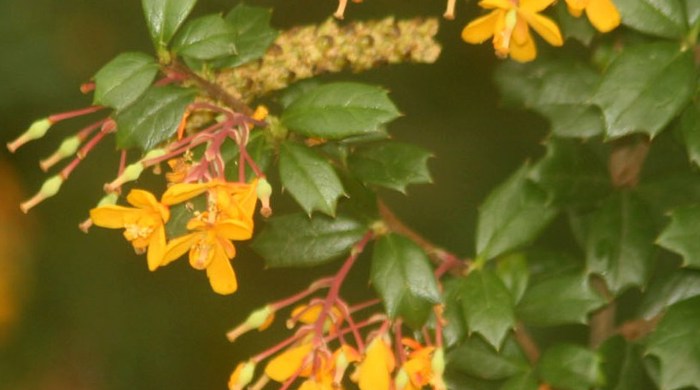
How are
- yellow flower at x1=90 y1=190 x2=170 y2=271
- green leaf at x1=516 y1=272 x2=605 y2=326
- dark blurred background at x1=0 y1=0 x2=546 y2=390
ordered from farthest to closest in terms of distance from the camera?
dark blurred background at x1=0 y1=0 x2=546 y2=390, green leaf at x1=516 y1=272 x2=605 y2=326, yellow flower at x1=90 y1=190 x2=170 y2=271

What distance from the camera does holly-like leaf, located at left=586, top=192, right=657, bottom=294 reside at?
5.13 feet

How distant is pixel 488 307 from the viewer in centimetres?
144

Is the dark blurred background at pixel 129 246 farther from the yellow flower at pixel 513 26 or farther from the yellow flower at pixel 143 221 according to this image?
the yellow flower at pixel 143 221

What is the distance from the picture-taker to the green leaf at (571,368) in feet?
4.75

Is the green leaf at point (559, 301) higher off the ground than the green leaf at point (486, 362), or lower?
higher

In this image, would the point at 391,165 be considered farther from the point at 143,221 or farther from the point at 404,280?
the point at 143,221

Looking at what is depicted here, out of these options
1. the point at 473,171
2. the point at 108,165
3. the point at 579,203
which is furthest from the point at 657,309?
the point at 108,165

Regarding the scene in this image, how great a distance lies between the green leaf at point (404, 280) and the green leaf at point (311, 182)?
0.14 meters

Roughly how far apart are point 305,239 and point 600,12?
19.0 inches

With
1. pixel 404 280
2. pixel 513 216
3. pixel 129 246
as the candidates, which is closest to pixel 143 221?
pixel 404 280

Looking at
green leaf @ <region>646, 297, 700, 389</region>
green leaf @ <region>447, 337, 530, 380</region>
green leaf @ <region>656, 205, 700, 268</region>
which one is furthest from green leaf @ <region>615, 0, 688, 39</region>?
→ green leaf @ <region>447, 337, 530, 380</region>

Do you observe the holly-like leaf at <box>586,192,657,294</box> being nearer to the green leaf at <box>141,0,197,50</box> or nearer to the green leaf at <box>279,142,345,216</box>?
the green leaf at <box>279,142,345,216</box>

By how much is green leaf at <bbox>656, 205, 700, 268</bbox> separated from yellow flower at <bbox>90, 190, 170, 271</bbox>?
0.58 m

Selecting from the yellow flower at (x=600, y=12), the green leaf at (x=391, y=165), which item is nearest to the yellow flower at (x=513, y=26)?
the yellow flower at (x=600, y=12)
